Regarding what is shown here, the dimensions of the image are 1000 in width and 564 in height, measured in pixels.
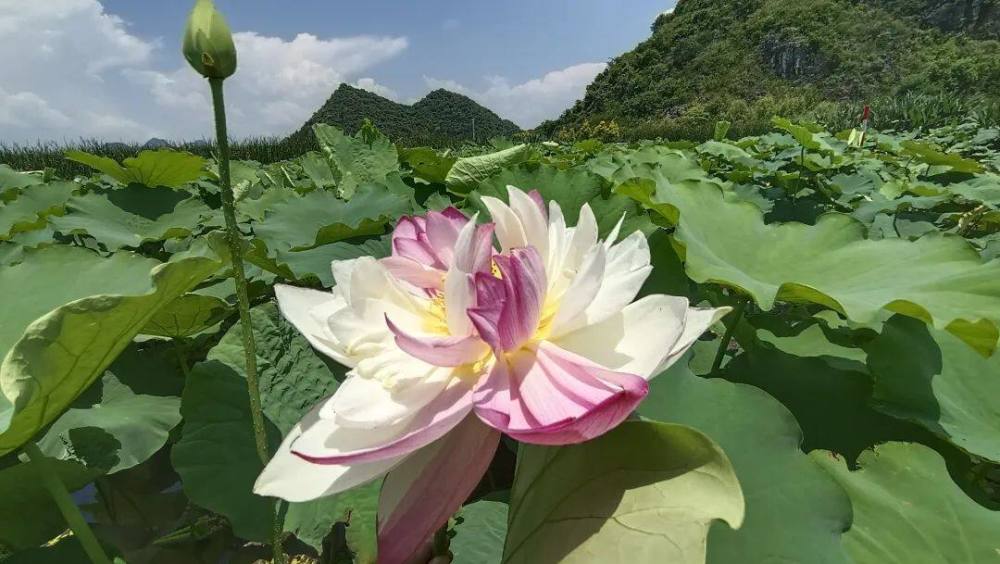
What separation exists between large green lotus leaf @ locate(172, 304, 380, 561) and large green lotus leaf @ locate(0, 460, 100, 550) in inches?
4.5

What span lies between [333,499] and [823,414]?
527mm

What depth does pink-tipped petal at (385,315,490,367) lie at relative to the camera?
15.4 inches

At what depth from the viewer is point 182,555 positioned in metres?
0.88

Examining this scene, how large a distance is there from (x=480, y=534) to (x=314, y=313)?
0.25m

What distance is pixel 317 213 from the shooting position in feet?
4.84

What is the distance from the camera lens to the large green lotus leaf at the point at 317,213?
52.3 inches

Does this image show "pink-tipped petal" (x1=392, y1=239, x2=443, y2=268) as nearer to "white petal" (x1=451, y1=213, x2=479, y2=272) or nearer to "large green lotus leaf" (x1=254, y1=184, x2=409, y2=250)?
"white petal" (x1=451, y1=213, x2=479, y2=272)

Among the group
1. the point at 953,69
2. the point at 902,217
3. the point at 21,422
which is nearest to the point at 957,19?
the point at 953,69

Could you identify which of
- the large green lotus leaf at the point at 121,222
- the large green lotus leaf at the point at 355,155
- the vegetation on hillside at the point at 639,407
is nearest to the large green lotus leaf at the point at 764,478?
the vegetation on hillside at the point at 639,407

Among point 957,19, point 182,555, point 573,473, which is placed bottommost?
point 182,555

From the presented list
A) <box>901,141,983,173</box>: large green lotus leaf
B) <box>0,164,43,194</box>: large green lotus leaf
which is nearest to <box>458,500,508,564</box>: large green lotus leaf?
<box>0,164,43,194</box>: large green lotus leaf

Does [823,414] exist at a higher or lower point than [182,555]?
higher

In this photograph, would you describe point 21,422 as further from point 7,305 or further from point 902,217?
point 902,217

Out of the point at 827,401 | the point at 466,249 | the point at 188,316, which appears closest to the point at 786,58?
the point at 827,401
